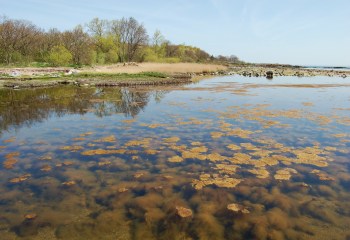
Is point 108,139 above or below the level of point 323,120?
below

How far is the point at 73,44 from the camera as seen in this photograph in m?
61.4

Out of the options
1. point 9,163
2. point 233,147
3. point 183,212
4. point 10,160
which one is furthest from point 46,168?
point 233,147

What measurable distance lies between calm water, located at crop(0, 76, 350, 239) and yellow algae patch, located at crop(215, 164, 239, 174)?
84 mm

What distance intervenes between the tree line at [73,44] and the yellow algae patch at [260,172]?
4940 centimetres

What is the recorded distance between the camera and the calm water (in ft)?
18.9

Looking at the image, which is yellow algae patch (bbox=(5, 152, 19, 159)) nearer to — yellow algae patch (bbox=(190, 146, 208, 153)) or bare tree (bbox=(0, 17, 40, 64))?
yellow algae patch (bbox=(190, 146, 208, 153))

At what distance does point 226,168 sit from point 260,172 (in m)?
0.93

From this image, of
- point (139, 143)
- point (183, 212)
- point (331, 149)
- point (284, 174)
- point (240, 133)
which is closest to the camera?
point (183, 212)

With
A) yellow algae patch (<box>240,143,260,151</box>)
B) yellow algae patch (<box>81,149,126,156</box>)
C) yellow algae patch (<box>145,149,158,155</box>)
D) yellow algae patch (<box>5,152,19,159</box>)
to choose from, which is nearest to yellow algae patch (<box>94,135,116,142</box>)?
yellow algae patch (<box>81,149,126,156</box>)

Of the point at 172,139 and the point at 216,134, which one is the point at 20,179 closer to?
the point at 172,139

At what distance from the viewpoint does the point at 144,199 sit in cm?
679

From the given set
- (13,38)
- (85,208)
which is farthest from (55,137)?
(13,38)

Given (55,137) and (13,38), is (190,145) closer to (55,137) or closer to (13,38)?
(55,137)

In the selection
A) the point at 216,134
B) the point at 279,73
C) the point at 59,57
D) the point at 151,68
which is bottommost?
the point at 216,134
